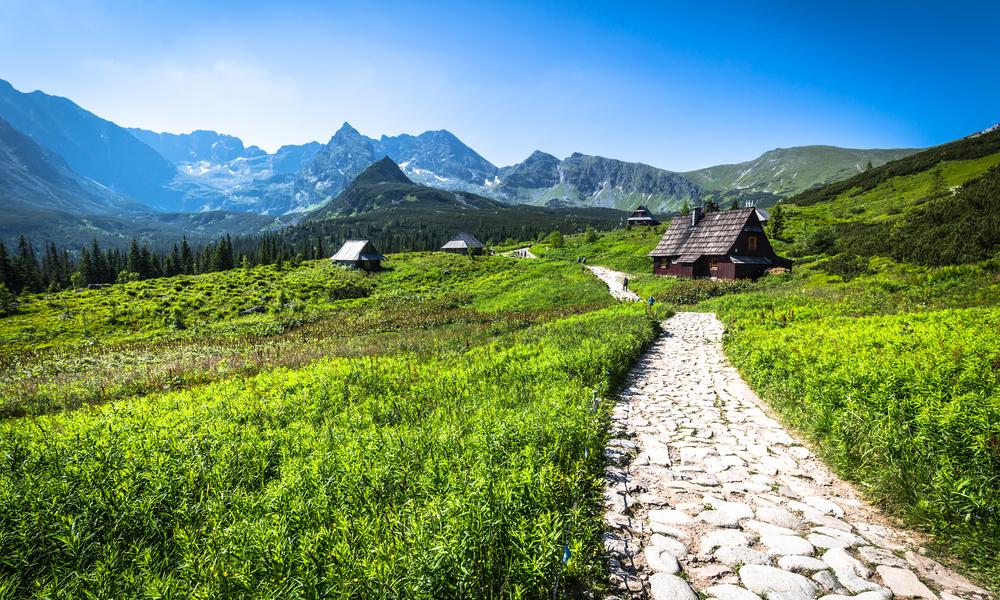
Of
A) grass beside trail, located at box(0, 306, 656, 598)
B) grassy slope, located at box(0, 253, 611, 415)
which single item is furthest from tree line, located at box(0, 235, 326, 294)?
grass beside trail, located at box(0, 306, 656, 598)

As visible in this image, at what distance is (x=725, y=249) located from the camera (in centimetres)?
3772

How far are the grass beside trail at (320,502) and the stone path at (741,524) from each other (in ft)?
1.56

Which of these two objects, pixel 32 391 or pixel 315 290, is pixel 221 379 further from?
pixel 315 290

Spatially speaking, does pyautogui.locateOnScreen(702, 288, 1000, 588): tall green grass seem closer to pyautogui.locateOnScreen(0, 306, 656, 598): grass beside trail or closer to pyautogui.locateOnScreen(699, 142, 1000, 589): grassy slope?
pyautogui.locateOnScreen(699, 142, 1000, 589): grassy slope

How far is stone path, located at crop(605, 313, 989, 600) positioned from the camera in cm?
365

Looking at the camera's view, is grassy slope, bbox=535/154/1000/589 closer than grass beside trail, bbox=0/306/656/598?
No

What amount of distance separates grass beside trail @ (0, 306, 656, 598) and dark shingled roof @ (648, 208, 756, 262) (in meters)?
36.7

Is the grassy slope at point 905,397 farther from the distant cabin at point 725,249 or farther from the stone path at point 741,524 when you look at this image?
the distant cabin at point 725,249

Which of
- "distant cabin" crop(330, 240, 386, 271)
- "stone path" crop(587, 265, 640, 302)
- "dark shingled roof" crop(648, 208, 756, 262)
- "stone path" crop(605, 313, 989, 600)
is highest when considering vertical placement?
"dark shingled roof" crop(648, 208, 756, 262)

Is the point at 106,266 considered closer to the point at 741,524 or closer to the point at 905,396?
the point at 741,524

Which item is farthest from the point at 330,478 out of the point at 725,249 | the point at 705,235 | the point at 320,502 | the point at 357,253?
the point at 357,253

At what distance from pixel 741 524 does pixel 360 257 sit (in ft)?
214

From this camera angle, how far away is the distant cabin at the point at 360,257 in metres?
64.4

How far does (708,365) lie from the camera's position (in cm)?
1225
